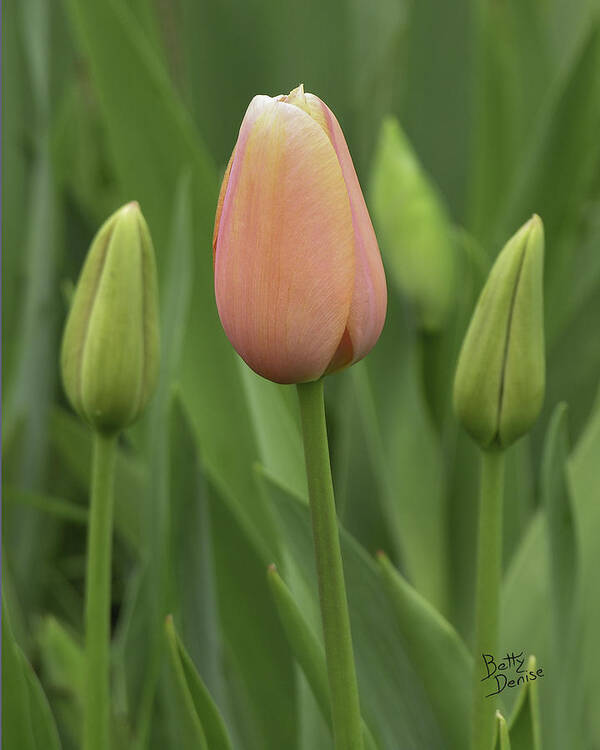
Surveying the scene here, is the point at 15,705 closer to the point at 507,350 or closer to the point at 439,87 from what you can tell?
the point at 507,350

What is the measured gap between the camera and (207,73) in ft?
3.22

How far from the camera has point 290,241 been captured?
284mm

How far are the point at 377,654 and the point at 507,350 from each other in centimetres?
16

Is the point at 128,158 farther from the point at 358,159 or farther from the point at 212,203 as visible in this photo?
the point at 358,159

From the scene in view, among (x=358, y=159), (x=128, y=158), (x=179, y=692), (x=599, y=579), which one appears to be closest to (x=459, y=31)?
(x=358, y=159)

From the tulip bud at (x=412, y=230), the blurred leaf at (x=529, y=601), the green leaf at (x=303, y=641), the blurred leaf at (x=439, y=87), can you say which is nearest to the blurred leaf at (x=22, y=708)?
the green leaf at (x=303, y=641)

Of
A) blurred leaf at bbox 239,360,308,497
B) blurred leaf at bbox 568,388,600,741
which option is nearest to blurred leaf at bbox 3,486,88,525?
blurred leaf at bbox 239,360,308,497

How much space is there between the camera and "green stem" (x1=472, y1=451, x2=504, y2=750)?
37cm

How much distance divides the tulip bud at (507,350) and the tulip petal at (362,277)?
66mm

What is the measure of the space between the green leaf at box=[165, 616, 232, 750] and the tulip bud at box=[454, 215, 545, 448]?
0.12m

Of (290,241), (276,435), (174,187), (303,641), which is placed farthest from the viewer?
(174,187)

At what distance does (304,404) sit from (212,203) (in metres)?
0.44

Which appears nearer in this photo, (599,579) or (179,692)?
(179,692)

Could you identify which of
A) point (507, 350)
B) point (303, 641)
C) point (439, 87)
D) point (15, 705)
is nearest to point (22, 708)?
point (15, 705)
